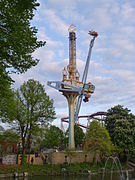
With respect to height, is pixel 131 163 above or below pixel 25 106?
below

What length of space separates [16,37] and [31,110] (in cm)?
2520

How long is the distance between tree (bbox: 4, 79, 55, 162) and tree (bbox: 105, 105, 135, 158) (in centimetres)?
1493

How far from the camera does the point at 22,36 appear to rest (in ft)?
36.9

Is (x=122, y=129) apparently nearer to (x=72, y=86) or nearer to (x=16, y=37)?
(x=72, y=86)

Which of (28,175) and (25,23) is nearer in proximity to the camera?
(25,23)

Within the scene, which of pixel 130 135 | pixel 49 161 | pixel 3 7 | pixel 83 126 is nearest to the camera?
pixel 3 7

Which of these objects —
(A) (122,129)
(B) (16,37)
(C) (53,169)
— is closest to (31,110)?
(C) (53,169)

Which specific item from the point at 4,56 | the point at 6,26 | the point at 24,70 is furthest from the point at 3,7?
the point at 24,70

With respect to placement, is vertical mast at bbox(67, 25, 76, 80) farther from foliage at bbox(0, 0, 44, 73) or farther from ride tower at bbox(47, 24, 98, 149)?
foliage at bbox(0, 0, 44, 73)

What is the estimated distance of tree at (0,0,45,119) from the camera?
10812 mm

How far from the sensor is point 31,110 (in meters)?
35.6

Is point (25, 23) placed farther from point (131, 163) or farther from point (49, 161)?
point (131, 163)

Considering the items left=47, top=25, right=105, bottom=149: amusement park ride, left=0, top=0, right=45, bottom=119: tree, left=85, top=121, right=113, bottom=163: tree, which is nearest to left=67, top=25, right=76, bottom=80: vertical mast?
left=47, top=25, right=105, bottom=149: amusement park ride

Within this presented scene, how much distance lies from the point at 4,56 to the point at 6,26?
1310mm
